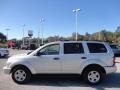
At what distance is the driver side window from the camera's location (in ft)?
34.1

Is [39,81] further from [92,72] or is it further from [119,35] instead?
[119,35]

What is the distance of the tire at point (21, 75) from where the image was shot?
407 inches

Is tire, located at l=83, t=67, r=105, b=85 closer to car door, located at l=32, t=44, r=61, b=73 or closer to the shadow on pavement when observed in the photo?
the shadow on pavement

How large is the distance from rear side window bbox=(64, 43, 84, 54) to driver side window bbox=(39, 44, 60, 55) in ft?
1.09

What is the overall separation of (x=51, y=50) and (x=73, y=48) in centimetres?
91

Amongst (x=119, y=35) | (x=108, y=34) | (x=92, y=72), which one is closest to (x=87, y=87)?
(x=92, y=72)

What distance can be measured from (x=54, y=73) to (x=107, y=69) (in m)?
2.14

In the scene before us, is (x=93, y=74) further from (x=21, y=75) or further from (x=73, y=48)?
(x=21, y=75)

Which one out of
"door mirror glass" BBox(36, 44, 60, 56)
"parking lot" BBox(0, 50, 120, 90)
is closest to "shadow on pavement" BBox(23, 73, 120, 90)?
"parking lot" BBox(0, 50, 120, 90)

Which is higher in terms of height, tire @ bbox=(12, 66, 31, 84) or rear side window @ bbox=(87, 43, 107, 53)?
rear side window @ bbox=(87, 43, 107, 53)

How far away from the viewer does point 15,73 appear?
409 inches

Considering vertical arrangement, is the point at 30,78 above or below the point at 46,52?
below

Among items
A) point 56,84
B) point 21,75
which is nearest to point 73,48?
point 56,84

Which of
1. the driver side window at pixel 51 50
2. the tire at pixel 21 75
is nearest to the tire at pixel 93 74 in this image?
the driver side window at pixel 51 50
